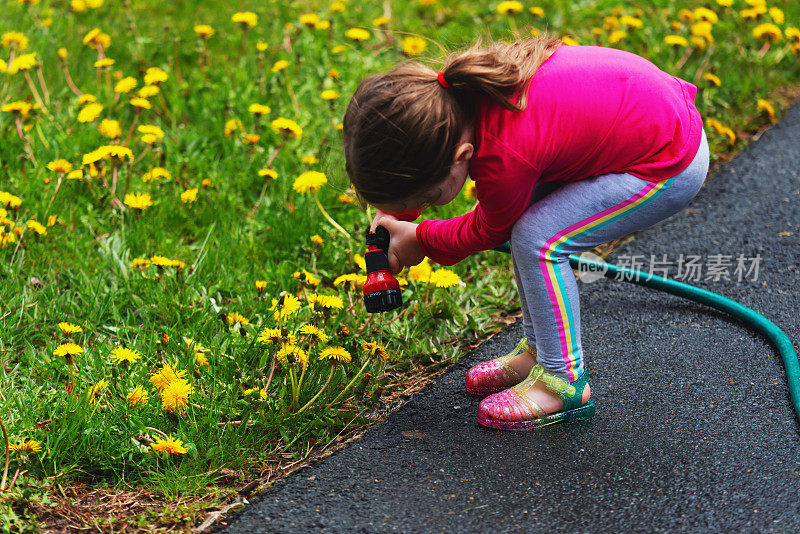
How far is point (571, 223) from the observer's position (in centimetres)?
204

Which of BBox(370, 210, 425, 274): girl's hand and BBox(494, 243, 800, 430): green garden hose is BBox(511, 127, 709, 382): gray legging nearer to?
BBox(370, 210, 425, 274): girl's hand

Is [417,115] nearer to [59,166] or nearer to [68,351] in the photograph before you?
[68,351]

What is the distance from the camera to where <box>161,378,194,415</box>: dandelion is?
204 cm

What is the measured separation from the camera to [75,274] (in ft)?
9.17

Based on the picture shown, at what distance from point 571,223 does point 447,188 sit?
331 mm

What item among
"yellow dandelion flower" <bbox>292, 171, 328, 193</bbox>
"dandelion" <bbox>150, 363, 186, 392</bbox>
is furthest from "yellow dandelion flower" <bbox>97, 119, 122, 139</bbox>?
"dandelion" <bbox>150, 363, 186, 392</bbox>

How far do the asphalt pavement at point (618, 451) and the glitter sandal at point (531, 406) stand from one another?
0.03 metres

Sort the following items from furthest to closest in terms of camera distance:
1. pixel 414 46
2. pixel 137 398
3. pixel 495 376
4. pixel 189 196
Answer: pixel 414 46, pixel 189 196, pixel 495 376, pixel 137 398

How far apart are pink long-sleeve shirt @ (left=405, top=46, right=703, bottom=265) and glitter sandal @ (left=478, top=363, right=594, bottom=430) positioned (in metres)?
0.44

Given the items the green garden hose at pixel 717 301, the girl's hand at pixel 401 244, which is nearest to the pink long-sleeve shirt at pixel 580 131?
the girl's hand at pixel 401 244

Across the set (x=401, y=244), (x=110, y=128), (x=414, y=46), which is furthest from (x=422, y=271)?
(x=414, y=46)

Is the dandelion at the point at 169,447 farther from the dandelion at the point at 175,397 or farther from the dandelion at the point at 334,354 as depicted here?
the dandelion at the point at 334,354

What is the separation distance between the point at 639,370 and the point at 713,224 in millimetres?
1135

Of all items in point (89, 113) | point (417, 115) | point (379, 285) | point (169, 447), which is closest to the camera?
point (417, 115)
